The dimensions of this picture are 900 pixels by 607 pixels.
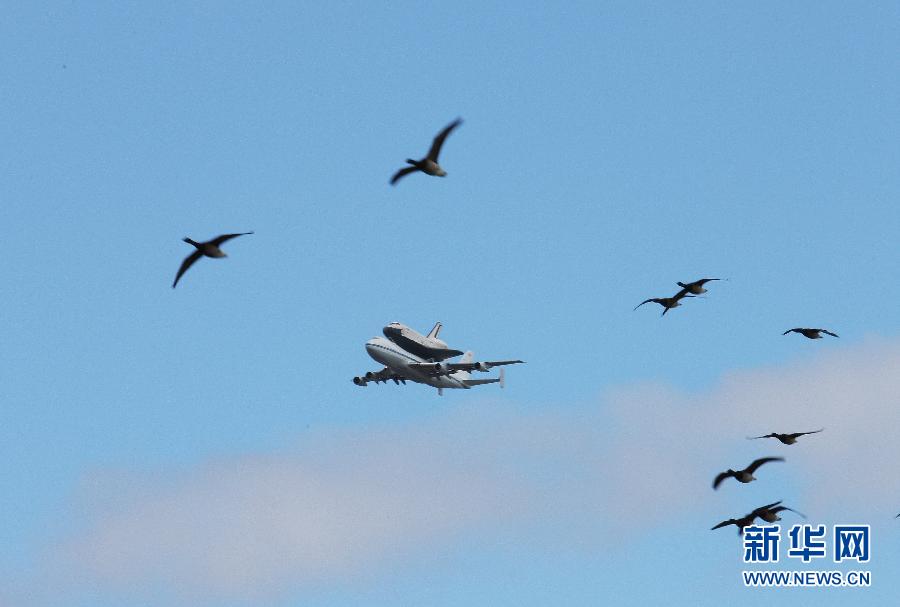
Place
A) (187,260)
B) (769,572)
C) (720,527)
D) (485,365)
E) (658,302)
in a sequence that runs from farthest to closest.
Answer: (485,365) → (769,572) → (658,302) → (720,527) → (187,260)

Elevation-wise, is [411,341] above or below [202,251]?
above

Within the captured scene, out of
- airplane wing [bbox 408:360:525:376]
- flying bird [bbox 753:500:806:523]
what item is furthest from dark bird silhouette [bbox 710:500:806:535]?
airplane wing [bbox 408:360:525:376]

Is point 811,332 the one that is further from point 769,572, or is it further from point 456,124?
point 456,124

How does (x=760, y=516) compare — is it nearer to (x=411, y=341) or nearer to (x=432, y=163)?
(x=432, y=163)

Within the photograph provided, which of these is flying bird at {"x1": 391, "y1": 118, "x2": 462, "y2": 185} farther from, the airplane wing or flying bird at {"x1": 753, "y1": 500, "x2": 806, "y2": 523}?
the airplane wing

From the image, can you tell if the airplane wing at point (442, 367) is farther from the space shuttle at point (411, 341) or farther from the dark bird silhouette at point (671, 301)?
the dark bird silhouette at point (671, 301)

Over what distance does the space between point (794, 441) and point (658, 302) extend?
49.5ft

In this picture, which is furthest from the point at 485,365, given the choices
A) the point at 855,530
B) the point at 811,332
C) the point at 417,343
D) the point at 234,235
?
the point at 234,235

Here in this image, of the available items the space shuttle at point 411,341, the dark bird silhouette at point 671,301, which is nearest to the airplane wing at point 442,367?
the space shuttle at point 411,341

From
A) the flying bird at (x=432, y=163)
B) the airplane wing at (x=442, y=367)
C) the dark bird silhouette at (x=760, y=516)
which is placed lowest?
the dark bird silhouette at (x=760, y=516)

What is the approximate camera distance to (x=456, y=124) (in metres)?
77.4

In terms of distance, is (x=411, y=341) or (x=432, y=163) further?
(x=411, y=341)

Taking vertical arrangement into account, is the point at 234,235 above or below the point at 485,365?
below

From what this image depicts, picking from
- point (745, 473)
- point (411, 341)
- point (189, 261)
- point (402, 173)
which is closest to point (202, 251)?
point (189, 261)
